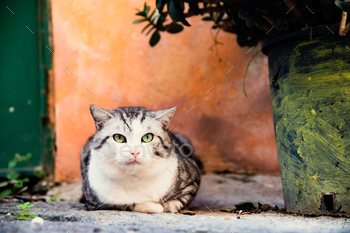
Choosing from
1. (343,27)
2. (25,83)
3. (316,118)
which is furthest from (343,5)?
(25,83)

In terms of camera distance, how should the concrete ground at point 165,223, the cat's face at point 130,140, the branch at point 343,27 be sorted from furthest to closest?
the cat's face at point 130,140 → the branch at point 343,27 → the concrete ground at point 165,223

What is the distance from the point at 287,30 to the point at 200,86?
1264mm

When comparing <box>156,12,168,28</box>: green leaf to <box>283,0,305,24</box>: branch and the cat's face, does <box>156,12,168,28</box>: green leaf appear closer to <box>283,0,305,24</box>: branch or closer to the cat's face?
the cat's face

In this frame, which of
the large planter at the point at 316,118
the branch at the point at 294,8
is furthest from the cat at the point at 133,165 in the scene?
the branch at the point at 294,8

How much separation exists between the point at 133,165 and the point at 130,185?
0.13 meters

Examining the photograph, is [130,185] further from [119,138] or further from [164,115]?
[164,115]

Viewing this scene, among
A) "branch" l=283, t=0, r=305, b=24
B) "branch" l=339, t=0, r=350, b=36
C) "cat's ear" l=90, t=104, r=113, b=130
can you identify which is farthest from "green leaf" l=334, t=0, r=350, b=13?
"cat's ear" l=90, t=104, r=113, b=130

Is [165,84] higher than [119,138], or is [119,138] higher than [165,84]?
[165,84]

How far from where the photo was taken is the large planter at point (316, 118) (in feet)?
4.11

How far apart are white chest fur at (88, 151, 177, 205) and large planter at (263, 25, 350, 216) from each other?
1.98 ft

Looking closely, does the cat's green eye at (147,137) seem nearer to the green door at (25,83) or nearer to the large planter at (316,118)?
the large planter at (316,118)

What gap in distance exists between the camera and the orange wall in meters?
2.52

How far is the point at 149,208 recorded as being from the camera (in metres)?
1.42

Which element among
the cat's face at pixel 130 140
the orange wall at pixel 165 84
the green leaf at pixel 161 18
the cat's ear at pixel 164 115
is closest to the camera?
the cat's face at pixel 130 140
